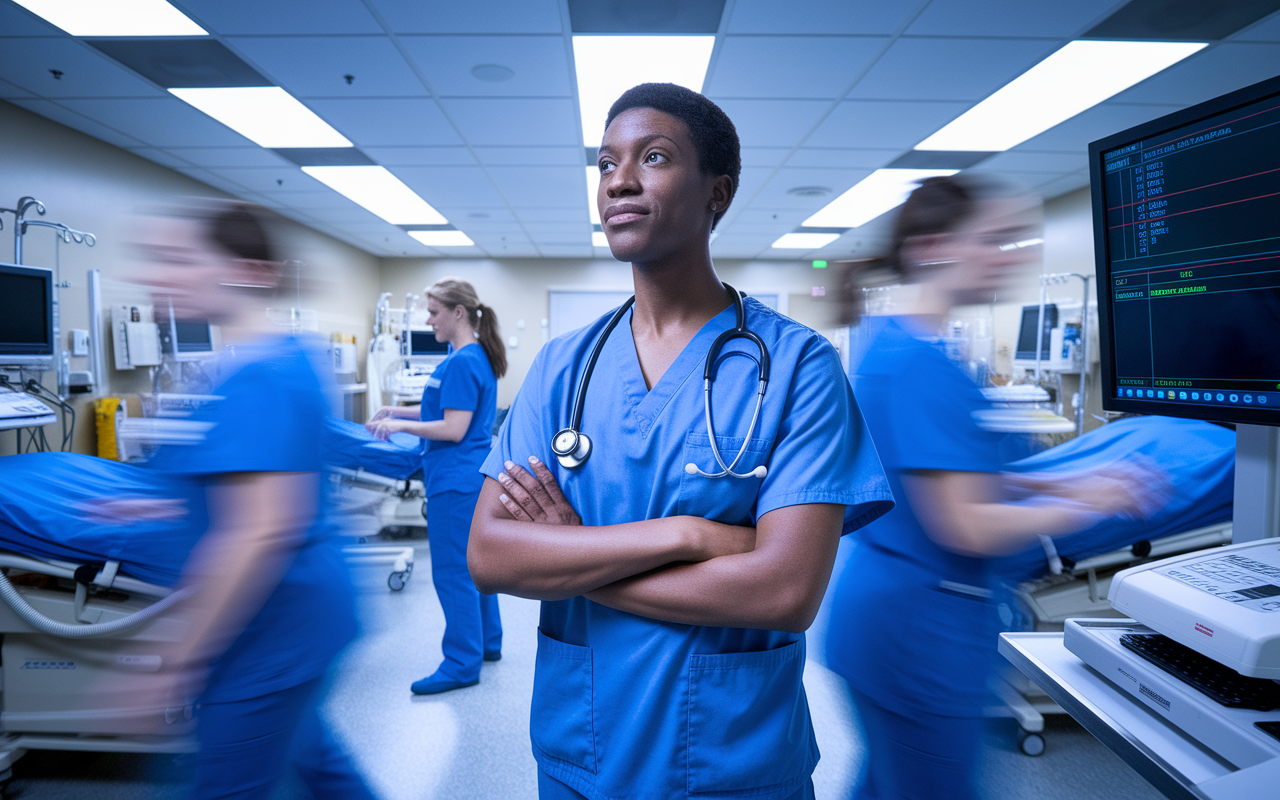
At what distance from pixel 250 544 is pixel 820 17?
2591mm

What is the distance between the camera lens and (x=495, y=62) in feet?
9.38

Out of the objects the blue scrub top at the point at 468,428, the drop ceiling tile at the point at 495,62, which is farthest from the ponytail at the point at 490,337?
the drop ceiling tile at the point at 495,62

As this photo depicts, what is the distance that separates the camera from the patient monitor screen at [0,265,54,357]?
93.4 inches

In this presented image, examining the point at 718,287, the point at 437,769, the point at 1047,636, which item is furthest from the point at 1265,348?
the point at 437,769

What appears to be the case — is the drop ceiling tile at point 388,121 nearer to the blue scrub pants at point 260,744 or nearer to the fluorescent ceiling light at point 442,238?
the fluorescent ceiling light at point 442,238

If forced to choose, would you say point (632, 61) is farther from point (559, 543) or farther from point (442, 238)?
point (442, 238)

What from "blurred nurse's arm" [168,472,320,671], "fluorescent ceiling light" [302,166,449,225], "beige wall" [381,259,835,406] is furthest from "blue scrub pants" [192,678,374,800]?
"beige wall" [381,259,835,406]

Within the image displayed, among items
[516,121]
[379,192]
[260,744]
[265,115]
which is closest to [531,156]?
[516,121]

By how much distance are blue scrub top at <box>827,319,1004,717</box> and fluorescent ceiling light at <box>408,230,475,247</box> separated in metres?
5.97

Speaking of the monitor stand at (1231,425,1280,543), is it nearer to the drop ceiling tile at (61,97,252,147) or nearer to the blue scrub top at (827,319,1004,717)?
the blue scrub top at (827,319,1004,717)

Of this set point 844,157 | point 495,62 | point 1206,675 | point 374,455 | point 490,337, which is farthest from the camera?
point 844,157

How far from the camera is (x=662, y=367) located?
828 millimetres

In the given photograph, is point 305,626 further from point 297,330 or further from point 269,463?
point 297,330

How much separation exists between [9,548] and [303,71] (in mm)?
Answer: 2247
